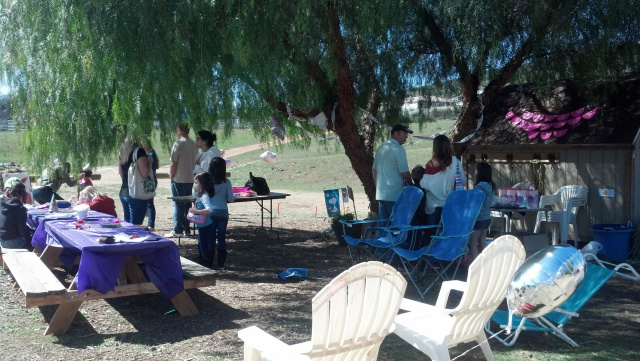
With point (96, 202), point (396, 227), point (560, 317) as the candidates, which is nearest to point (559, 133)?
point (396, 227)

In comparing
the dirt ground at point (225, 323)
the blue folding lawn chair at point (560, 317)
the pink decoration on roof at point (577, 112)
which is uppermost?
the pink decoration on roof at point (577, 112)

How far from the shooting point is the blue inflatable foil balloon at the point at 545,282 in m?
3.61

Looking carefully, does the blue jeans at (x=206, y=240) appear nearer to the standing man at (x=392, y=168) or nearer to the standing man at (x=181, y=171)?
the standing man at (x=392, y=168)

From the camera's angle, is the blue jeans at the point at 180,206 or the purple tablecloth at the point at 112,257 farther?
the blue jeans at the point at 180,206

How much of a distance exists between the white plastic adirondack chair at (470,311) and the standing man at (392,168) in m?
2.99

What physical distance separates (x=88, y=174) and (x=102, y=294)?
5.30 m

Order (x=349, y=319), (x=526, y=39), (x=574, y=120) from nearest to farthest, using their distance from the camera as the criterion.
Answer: (x=349, y=319) < (x=526, y=39) < (x=574, y=120)

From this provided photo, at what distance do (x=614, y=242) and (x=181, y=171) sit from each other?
5.79 metres

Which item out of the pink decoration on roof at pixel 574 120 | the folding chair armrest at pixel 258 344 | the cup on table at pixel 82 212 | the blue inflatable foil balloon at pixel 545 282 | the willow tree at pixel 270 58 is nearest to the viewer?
the folding chair armrest at pixel 258 344

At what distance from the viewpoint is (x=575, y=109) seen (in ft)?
30.4

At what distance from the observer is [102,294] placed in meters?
5.05

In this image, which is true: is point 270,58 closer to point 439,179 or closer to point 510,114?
point 439,179

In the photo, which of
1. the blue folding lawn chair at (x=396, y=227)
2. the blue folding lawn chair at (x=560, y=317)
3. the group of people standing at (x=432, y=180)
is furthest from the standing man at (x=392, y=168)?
the blue folding lawn chair at (x=560, y=317)

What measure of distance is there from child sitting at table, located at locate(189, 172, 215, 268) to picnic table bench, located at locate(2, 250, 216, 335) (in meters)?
0.86
